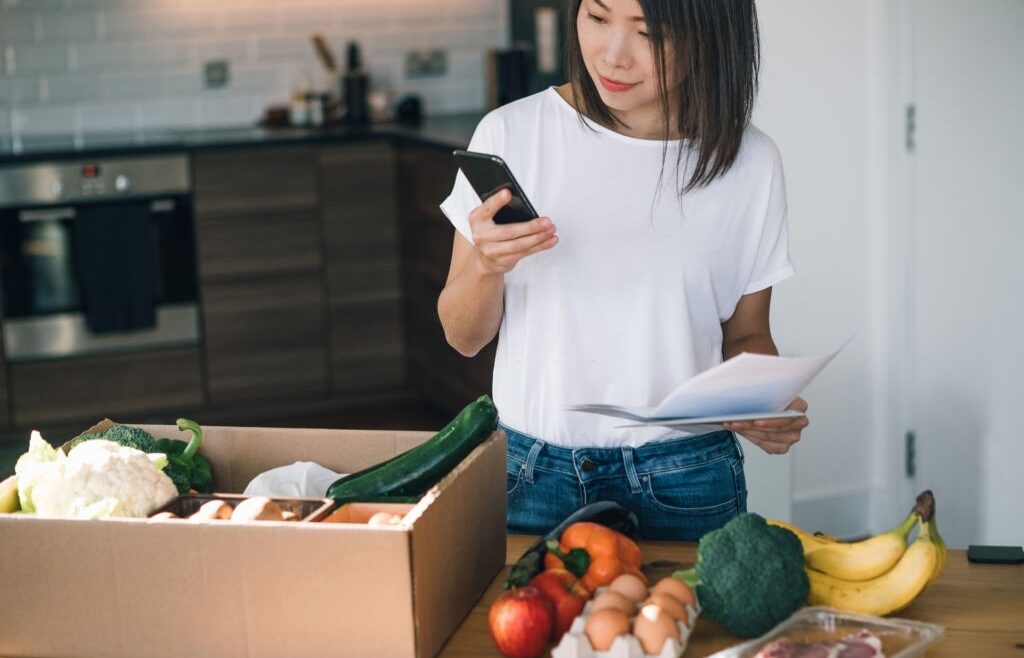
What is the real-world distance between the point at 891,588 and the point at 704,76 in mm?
702

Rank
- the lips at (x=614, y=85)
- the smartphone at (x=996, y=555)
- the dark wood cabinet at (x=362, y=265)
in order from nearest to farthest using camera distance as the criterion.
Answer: the smartphone at (x=996, y=555) → the lips at (x=614, y=85) → the dark wood cabinet at (x=362, y=265)

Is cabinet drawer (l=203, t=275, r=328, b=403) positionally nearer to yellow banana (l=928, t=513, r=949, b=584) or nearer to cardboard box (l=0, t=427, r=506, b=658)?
cardboard box (l=0, t=427, r=506, b=658)

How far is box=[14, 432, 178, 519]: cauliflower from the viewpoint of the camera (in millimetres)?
1430

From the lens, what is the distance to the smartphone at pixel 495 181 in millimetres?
1523

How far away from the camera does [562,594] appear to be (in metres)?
1.38

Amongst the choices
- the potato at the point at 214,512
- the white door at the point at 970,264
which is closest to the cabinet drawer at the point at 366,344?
the white door at the point at 970,264

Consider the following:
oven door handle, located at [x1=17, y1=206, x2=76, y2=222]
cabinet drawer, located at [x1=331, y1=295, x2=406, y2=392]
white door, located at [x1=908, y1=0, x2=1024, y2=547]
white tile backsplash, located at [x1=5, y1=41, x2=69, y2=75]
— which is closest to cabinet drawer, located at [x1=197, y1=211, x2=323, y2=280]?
cabinet drawer, located at [x1=331, y1=295, x2=406, y2=392]

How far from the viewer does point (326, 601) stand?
1356mm

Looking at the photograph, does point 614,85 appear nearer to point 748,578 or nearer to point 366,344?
point 748,578

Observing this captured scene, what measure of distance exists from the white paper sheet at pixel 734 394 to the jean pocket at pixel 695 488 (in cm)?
27

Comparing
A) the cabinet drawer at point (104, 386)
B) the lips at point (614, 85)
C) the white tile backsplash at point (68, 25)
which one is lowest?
the cabinet drawer at point (104, 386)

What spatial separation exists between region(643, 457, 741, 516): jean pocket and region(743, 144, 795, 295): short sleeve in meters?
0.25

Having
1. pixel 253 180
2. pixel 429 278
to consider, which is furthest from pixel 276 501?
pixel 253 180

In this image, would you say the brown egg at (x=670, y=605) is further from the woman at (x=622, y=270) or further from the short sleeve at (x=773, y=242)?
the short sleeve at (x=773, y=242)
